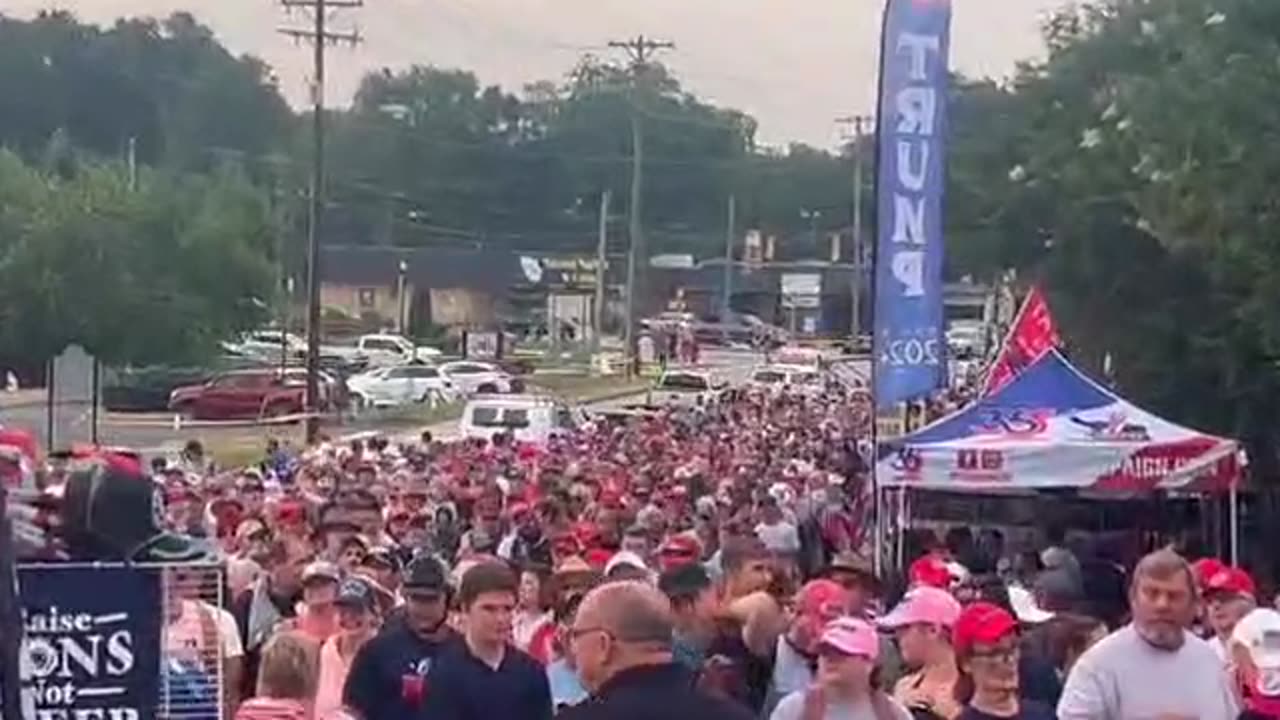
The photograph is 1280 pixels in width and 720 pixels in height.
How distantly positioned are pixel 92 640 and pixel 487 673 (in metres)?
3.12

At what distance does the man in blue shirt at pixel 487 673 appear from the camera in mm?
8539

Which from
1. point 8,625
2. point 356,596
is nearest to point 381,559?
point 356,596

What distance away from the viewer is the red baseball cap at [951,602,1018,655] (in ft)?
26.1

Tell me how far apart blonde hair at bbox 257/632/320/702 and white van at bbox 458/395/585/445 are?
3063 cm

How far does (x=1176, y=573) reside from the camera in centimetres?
793

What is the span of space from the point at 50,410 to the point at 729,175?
355 feet

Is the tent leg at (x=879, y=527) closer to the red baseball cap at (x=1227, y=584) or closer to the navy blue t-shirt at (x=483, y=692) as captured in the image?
the red baseball cap at (x=1227, y=584)

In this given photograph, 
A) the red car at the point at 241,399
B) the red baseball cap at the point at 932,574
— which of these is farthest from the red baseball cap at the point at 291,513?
the red car at the point at 241,399

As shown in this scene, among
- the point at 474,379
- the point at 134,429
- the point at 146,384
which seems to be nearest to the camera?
the point at 134,429

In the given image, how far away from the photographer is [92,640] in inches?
219

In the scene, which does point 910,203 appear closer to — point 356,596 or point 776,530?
point 776,530

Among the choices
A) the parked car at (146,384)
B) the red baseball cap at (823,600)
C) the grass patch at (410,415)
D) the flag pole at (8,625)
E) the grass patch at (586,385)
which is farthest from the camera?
the grass patch at (586,385)

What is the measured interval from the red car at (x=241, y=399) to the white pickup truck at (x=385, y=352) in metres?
12.9

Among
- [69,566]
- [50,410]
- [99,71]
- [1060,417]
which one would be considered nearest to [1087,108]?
[50,410]
